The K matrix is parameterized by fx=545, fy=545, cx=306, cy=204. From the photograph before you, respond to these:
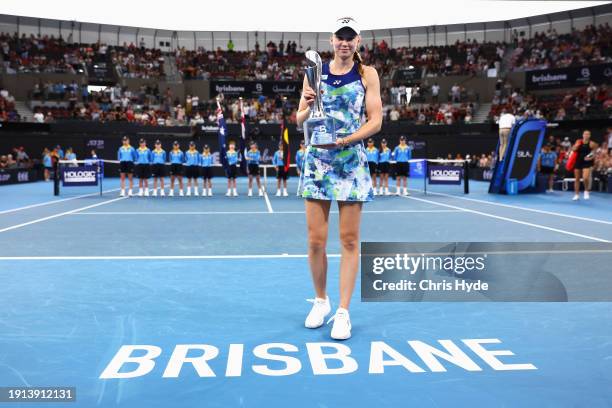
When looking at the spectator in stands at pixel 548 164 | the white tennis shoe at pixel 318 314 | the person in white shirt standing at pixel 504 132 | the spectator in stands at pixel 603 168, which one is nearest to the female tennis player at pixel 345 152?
the white tennis shoe at pixel 318 314

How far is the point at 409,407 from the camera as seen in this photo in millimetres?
2654

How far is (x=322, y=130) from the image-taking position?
3600mm

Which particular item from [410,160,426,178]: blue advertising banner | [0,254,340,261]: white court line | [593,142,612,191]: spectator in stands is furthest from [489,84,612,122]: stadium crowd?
[0,254,340,261]: white court line

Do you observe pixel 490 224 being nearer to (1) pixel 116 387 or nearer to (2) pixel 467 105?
(1) pixel 116 387

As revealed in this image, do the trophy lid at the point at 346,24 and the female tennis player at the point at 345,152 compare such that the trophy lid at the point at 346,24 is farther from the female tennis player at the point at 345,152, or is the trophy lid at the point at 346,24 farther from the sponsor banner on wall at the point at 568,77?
the sponsor banner on wall at the point at 568,77

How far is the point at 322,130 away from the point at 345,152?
0.97 feet

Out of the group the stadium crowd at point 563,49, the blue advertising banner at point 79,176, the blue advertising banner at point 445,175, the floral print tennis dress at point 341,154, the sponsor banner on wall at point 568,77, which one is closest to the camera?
the floral print tennis dress at point 341,154

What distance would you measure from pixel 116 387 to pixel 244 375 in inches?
26.8

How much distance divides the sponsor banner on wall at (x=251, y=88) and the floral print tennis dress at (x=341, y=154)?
3543cm

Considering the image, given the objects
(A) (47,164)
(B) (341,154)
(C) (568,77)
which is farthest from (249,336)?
(C) (568,77)

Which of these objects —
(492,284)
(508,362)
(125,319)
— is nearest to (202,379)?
(125,319)

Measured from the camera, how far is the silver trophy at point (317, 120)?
11.6 ft

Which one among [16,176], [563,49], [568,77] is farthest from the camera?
[563,49]

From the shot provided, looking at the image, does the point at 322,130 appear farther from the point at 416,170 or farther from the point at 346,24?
the point at 416,170
